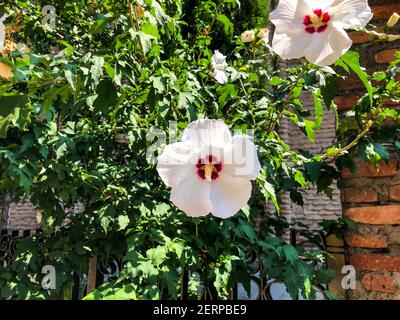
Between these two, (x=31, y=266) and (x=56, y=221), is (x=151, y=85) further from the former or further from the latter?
(x=31, y=266)

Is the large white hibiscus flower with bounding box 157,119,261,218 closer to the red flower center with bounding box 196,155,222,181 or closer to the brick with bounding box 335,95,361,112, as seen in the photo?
the red flower center with bounding box 196,155,222,181

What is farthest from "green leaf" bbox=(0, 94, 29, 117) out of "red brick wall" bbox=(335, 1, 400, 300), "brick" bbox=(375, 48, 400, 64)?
"brick" bbox=(375, 48, 400, 64)

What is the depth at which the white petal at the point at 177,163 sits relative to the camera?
973 millimetres

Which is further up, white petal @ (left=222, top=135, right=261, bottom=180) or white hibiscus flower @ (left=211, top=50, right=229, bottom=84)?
white hibiscus flower @ (left=211, top=50, right=229, bottom=84)

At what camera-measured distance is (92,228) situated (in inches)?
67.1

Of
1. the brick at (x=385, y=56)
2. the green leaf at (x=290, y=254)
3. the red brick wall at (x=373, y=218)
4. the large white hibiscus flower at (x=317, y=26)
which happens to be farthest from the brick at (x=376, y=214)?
the large white hibiscus flower at (x=317, y=26)

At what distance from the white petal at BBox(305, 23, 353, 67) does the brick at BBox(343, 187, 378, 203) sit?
93 cm

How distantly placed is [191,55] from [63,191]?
978 millimetres

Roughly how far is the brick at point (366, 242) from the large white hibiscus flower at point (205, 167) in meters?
0.96

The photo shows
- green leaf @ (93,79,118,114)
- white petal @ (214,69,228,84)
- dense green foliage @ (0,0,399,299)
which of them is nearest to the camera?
green leaf @ (93,79,118,114)

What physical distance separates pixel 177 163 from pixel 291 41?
1.37 feet

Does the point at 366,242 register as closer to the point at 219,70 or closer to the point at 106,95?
the point at 219,70

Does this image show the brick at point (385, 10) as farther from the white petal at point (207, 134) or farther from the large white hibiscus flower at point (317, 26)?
the white petal at point (207, 134)

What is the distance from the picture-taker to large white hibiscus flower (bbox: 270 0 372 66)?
956mm
